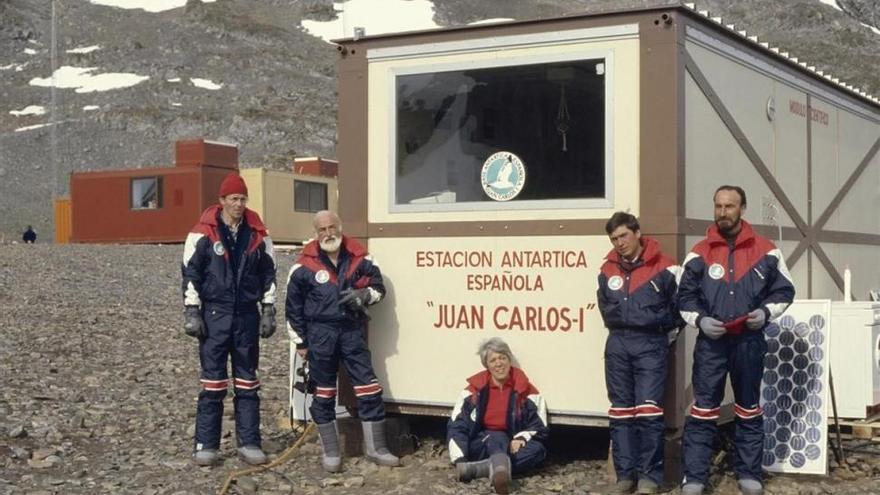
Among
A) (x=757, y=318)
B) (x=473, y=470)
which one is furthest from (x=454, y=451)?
(x=757, y=318)

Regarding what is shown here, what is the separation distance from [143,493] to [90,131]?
5086 centimetres

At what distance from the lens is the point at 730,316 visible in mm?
6773

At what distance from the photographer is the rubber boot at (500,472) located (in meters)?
7.04

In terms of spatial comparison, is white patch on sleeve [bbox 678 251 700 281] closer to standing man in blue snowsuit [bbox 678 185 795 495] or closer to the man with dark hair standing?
standing man in blue snowsuit [bbox 678 185 795 495]

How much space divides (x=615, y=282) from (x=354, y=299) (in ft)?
5.52

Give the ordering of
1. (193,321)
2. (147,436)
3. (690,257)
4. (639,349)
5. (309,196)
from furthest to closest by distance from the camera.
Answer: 1. (309,196)
2. (147,436)
3. (193,321)
4. (639,349)
5. (690,257)

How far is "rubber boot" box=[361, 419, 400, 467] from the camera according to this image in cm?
785

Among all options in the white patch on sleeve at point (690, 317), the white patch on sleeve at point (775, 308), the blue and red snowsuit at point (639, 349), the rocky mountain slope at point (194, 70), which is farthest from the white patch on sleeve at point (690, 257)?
the rocky mountain slope at point (194, 70)

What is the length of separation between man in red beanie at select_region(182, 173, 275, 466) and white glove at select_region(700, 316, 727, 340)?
282 centimetres

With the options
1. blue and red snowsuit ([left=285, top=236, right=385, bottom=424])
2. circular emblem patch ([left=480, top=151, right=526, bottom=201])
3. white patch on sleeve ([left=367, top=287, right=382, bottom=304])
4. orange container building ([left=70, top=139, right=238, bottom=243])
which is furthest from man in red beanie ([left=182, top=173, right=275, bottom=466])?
orange container building ([left=70, top=139, right=238, bottom=243])

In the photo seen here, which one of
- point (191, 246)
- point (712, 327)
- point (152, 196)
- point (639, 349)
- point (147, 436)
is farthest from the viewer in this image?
point (152, 196)

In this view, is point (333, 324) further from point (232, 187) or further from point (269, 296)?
point (232, 187)

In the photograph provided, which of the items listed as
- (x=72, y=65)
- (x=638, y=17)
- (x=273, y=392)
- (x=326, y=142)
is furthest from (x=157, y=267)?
(x=72, y=65)

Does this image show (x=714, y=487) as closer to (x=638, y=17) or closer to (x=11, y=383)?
(x=638, y=17)
